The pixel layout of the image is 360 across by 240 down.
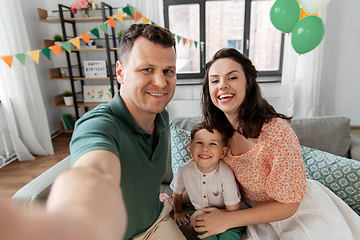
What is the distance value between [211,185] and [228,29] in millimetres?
3194

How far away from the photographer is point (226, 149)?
115 cm

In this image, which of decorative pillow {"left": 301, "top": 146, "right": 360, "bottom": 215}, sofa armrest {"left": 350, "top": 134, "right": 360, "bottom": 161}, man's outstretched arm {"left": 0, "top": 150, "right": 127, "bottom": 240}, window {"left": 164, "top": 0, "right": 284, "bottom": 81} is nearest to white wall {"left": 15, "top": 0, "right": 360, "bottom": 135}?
window {"left": 164, "top": 0, "right": 284, "bottom": 81}

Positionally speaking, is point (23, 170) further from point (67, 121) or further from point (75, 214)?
point (75, 214)

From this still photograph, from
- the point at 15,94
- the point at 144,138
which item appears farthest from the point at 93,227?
the point at 15,94

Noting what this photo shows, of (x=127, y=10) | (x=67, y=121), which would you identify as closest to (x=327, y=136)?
(x=127, y=10)

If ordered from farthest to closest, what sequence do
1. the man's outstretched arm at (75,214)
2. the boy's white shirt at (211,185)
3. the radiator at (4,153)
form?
1. the radiator at (4,153)
2. the boy's white shirt at (211,185)
3. the man's outstretched arm at (75,214)

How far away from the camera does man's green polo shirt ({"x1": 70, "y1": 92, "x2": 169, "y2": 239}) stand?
709mm

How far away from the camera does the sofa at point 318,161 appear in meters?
1.14

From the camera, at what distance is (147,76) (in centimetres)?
91

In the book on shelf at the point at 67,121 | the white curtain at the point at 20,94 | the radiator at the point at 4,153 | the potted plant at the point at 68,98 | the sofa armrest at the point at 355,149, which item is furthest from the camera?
the book on shelf at the point at 67,121

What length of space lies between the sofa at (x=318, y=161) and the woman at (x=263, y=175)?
16 cm

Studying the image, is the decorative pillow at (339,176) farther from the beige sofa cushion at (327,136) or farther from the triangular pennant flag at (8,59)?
the triangular pennant flag at (8,59)

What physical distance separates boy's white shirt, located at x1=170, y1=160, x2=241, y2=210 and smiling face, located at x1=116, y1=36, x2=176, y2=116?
1.38 feet

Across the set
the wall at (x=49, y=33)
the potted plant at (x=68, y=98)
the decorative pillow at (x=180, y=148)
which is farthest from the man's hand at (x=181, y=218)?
the potted plant at (x=68, y=98)
